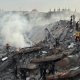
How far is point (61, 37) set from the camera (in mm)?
22078

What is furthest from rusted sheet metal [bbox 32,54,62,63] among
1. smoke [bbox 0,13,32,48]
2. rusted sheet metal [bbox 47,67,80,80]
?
smoke [bbox 0,13,32,48]

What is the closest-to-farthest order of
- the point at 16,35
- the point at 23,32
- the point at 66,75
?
the point at 66,75
the point at 16,35
the point at 23,32

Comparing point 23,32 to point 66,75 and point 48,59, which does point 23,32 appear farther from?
point 66,75

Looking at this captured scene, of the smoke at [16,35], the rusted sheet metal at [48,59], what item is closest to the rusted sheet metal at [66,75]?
the rusted sheet metal at [48,59]

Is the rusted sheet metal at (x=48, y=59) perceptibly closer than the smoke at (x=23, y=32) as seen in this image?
Yes

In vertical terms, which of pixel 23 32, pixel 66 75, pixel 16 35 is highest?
pixel 66 75

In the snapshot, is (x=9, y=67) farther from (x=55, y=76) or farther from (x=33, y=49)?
(x=55, y=76)

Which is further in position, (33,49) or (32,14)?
(32,14)

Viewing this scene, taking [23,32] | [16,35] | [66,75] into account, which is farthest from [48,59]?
[23,32]

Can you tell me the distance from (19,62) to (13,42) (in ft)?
28.0

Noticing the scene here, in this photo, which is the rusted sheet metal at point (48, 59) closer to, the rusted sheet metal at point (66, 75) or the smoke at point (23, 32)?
the rusted sheet metal at point (66, 75)

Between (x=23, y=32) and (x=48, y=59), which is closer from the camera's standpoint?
(x=48, y=59)

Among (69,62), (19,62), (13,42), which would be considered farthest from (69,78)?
(13,42)

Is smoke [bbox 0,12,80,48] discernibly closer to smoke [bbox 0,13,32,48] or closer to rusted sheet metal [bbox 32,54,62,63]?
smoke [bbox 0,13,32,48]
